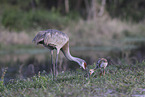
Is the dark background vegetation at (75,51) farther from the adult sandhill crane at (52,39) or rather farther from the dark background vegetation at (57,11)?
the adult sandhill crane at (52,39)

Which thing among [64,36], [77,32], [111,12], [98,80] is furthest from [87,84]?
[111,12]

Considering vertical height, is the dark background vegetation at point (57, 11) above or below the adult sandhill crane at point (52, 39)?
below

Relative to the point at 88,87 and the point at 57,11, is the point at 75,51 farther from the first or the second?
the point at 88,87

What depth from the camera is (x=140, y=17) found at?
1297 inches

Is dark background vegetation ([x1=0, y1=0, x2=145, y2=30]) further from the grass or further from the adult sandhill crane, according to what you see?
the grass

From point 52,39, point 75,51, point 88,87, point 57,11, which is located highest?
point 52,39

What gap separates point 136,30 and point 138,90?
841 inches

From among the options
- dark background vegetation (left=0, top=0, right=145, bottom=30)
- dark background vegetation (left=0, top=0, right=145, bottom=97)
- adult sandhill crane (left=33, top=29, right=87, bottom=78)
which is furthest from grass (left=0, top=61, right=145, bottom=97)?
dark background vegetation (left=0, top=0, right=145, bottom=30)

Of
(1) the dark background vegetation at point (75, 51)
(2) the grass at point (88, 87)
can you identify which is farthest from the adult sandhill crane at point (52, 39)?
(2) the grass at point (88, 87)

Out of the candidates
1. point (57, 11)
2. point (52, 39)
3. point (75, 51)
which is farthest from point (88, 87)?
point (57, 11)

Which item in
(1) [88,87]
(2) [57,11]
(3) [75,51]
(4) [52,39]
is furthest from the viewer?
(2) [57,11]

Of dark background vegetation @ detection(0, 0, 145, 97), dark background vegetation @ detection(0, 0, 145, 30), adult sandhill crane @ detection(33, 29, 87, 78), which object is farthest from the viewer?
dark background vegetation @ detection(0, 0, 145, 30)

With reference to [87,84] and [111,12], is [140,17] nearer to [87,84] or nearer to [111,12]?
[111,12]

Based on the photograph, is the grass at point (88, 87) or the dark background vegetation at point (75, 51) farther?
the dark background vegetation at point (75, 51)
